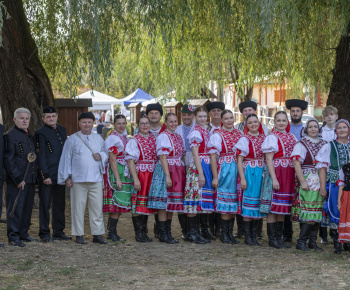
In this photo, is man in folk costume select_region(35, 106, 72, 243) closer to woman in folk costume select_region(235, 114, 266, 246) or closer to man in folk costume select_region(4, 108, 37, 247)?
man in folk costume select_region(4, 108, 37, 247)

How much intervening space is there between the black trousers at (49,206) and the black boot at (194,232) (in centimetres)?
151

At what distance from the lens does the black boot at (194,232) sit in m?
7.04

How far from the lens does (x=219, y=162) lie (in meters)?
6.97

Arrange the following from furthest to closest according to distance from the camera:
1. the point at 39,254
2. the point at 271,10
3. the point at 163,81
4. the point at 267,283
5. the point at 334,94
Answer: the point at 163,81 < the point at 334,94 < the point at 271,10 < the point at 39,254 < the point at 267,283

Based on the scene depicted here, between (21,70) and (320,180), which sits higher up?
(21,70)

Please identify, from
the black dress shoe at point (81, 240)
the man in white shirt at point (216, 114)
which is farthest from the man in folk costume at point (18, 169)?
the man in white shirt at point (216, 114)

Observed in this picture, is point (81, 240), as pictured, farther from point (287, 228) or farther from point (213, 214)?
point (287, 228)

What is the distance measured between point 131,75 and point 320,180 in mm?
8292

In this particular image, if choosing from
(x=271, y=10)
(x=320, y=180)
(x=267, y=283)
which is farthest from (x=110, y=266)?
(x=271, y=10)

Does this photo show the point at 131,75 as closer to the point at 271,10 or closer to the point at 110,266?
the point at 271,10

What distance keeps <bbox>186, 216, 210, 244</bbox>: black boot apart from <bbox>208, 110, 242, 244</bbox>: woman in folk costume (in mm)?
355

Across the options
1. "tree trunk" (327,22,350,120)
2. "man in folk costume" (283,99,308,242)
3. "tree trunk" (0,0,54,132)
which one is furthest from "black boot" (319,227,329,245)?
"tree trunk" (0,0,54,132)

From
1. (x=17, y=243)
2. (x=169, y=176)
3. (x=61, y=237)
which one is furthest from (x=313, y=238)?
(x=17, y=243)

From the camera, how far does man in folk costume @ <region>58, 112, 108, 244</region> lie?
6812 millimetres
